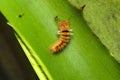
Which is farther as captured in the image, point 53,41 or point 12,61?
point 12,61

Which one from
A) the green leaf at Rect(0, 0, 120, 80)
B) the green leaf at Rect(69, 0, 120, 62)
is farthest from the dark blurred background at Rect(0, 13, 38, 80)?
the green leaf at Rect(69, 0, 120, 62)

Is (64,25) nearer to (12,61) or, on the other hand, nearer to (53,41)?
(53,41)

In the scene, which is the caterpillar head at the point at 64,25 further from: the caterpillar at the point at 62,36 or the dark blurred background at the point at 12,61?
the dark blurred background at the point at 12,61

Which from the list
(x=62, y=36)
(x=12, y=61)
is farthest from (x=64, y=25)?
(x=12, y=61)

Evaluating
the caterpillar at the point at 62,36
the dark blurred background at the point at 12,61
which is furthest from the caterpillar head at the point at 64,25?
the dark blurred background at the point at 12,61

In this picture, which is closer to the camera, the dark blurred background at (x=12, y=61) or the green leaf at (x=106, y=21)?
the green leaf at (x=106, y=21)

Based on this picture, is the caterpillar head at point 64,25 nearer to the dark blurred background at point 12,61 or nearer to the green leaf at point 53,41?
the green leaf at point 53,41
